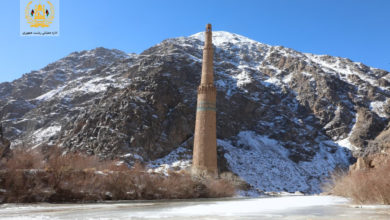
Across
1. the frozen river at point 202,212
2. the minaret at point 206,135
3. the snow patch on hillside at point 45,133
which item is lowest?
the frozen river at point 202,212

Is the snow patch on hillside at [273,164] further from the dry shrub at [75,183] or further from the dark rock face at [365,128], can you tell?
the dry shrub at [75,183]

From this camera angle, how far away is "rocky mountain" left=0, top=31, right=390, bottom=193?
5466 cm

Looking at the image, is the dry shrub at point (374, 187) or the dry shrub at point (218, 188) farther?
the dry shrub at point (218, 188)

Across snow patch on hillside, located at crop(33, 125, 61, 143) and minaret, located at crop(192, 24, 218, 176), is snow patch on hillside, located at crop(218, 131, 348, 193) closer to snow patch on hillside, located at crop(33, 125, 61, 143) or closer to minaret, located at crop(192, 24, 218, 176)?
minaret, located at crop(192, 24, 218, 176)

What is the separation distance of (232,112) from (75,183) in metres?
60.4

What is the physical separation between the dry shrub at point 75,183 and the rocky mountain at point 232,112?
965 inches

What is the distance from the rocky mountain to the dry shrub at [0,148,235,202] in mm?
24512

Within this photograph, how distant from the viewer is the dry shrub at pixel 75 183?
13.5 metres

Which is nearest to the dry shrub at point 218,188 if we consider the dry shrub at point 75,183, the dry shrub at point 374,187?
the dry shrub at point 75,183

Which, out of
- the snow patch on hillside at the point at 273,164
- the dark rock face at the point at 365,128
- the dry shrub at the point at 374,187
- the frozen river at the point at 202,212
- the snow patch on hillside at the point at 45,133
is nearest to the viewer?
the frozen river at the point at 202,212

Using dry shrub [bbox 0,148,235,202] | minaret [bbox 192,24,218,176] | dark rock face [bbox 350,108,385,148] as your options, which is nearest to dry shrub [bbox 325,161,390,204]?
dry shrub [bbox 0,148,235,202]

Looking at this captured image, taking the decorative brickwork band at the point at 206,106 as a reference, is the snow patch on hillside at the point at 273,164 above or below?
below

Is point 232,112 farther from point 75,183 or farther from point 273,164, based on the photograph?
point 75,183

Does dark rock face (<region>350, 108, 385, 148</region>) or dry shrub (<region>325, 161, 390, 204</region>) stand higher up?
Result: dark rock face (<region>350, 108, 385, 148</region>)
